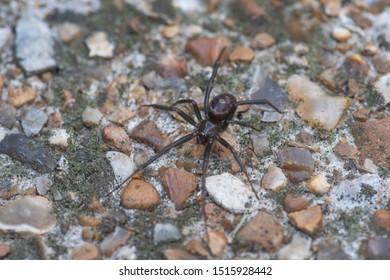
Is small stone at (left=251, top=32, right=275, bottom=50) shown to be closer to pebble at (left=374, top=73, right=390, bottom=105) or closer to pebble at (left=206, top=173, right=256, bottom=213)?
pebble at (left=374, top=73, right=390, bottom=105)

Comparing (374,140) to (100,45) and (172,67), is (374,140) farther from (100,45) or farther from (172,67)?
(100,45)

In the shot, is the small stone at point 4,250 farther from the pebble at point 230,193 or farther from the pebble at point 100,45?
the pebble at point 100,45

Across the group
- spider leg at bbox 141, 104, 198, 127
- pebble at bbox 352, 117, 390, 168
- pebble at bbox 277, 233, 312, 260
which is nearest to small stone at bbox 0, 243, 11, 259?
spider leg at bbox 141, 104, 198, 127

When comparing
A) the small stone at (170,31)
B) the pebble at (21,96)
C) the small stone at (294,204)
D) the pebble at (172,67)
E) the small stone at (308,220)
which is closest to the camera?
the small stone at (308,220)

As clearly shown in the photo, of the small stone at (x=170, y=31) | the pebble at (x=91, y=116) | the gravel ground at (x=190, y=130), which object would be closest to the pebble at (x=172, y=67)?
the gravel ground at (x=190, y=130)

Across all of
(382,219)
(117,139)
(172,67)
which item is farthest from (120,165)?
(382,219)

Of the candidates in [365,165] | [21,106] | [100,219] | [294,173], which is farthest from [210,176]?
[21,106]
